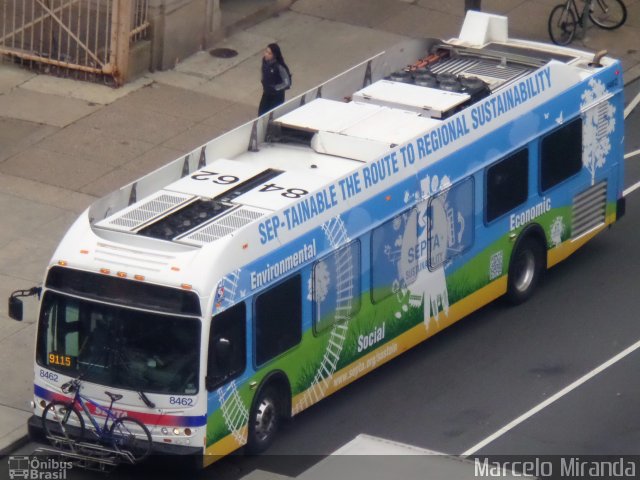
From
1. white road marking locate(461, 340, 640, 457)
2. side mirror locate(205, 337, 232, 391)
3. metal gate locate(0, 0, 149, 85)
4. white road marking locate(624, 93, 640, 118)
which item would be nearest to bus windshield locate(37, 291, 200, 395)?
side mirror locate(205, 337, 232, 391)

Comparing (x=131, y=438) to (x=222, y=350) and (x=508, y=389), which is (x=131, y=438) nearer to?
(x=222, y=350)

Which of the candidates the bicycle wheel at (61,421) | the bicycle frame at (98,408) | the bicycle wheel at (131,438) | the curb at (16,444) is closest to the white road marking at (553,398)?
the bicycle wheel at (131,438)

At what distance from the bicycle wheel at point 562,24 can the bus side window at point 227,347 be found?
14037 mm

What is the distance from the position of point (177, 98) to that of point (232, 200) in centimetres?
922

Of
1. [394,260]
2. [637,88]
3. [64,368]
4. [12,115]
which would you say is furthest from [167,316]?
[637,88]

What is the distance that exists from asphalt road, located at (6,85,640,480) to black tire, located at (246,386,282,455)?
0.13 metres

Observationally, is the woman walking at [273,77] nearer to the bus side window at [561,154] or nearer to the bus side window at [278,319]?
the bus side window at [561,154]

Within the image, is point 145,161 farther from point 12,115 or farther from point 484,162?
point 484,162

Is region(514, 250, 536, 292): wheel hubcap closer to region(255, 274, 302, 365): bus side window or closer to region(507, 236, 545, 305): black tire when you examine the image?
region(507, 236, 545, 305): black tire

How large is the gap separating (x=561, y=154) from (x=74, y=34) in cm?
922

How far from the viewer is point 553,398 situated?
17281 mm

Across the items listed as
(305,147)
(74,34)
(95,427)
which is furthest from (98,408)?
(74,34)

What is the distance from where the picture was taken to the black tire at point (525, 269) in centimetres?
1917

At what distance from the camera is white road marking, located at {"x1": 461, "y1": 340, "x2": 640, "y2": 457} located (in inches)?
644
